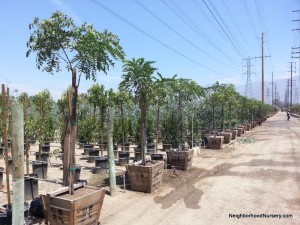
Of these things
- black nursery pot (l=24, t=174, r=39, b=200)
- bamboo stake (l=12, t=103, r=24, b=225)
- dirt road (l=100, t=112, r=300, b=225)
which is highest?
bamboo stake (l=12, t=103, r=24, b=225)

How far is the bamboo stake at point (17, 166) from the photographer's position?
461cm

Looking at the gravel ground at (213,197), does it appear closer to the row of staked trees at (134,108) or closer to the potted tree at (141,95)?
the potted tree at (141,95)

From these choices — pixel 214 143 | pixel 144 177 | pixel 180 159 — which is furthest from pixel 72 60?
pixel 214 143

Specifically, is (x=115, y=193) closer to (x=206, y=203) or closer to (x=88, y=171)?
(x=206, y=203)

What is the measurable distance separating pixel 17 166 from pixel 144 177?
4.55 m

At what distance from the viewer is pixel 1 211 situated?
227 inches

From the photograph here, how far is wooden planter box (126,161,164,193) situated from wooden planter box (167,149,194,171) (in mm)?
2697

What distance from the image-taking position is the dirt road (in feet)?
22.0

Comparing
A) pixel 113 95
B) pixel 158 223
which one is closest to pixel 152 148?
pixel 113 95

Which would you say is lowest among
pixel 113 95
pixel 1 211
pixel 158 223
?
pixel 158 223

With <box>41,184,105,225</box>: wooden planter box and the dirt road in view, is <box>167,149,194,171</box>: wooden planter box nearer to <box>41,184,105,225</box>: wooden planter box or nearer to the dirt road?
the dirt road

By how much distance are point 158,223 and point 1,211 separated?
3105mm

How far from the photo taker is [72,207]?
5.43 metres

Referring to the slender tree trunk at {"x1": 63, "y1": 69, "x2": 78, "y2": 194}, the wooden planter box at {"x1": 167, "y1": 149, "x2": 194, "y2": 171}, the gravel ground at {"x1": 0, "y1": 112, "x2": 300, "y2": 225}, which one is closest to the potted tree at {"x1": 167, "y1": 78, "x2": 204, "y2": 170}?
the wooden planter box at {"x1": 167, "y1": 149, "x2": 194, "y2": 171}
